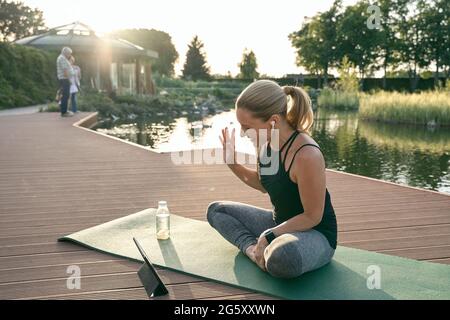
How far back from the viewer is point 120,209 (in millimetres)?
4066

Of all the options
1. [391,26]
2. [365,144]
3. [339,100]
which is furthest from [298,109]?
[391,26]

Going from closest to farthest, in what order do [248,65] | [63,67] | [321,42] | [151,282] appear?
1. [151,282]
2. [63,67]
3. [248,65]
4. [321,42]

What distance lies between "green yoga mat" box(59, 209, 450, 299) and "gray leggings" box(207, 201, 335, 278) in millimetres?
70

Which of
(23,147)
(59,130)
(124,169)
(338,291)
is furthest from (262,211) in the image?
(59,130)

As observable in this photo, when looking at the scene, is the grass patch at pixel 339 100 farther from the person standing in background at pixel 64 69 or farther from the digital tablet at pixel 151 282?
the digital tablet at pixel 151 282

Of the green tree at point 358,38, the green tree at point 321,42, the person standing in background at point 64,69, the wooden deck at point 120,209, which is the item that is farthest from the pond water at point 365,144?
the green tree at point 321,42

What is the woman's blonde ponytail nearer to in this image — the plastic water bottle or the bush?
the plastic water bottle

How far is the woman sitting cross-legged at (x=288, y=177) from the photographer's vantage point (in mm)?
2369

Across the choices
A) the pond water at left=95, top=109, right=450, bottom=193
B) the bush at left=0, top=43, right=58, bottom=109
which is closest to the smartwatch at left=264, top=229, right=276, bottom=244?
the pond water at left=95, top=109, right=450, bottom=193

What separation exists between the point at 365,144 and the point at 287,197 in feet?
31.6

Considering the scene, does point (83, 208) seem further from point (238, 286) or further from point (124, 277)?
point (238, 286)

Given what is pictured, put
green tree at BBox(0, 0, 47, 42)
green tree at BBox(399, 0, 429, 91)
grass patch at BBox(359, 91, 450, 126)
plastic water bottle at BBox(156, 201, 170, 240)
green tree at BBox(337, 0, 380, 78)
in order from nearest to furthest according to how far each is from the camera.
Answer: plastic water bottle at BBox(156, 201, 170, 240) < grass patch at BBox(359, 91, 450, 126) < green tree at BBox(399, 0, 429, 91) < green tree at BBox(337, 0, 380, 78) < green tree at BBox(0, 0, 47, 42)

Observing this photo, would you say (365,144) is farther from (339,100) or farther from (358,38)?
(358,38)

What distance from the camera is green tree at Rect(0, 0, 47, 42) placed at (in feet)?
151
